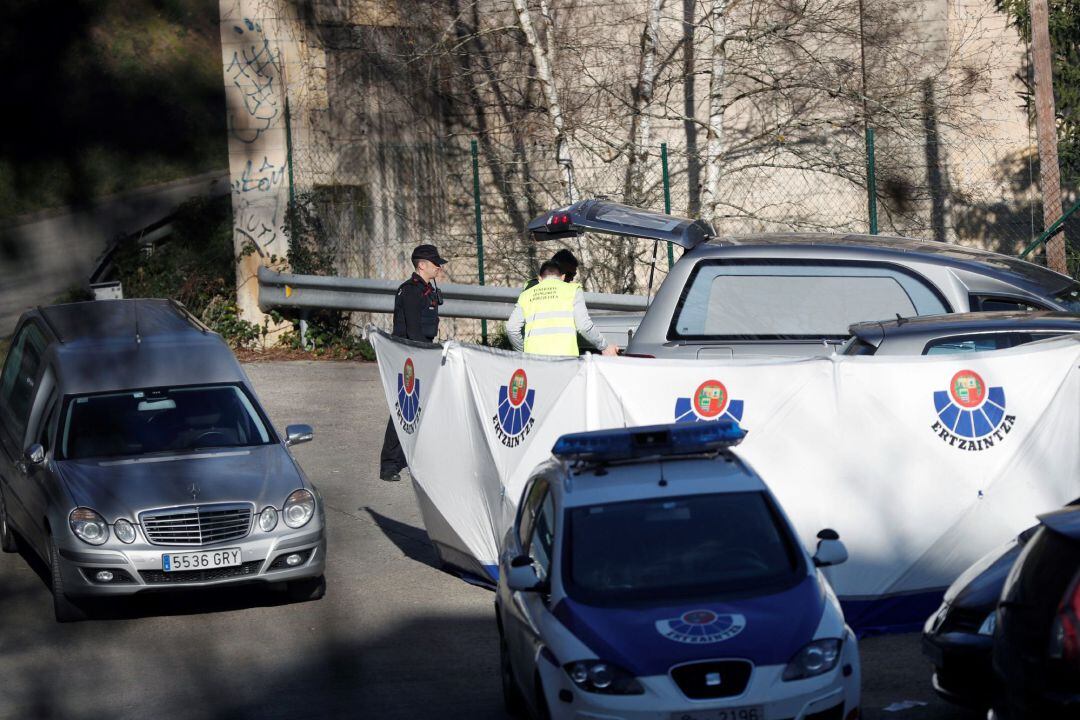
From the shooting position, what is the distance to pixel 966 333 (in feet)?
29.2

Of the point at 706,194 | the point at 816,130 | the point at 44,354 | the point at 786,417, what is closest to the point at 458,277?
the point at 706,194

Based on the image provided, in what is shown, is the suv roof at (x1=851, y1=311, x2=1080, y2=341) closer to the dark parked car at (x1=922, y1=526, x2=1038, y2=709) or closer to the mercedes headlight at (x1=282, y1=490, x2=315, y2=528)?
the dark parked car at (x1=922, y1=526, x2=1038, y2=709)

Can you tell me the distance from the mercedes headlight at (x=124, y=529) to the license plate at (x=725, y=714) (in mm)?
4855

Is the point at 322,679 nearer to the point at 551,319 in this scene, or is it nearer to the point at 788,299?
the point at 551,319

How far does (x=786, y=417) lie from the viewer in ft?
27.7

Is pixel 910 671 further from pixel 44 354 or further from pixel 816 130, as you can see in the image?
pixel 816 130

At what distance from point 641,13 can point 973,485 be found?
1341cm

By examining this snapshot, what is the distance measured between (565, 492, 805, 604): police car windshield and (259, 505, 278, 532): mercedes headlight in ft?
11.5

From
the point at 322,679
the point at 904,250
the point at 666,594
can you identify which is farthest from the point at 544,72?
the point at 666,594

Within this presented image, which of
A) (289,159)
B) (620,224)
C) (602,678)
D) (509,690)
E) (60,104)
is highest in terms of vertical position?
(289,159)

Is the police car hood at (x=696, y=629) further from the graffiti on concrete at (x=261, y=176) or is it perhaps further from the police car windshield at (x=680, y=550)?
the graffiti on concrete at (x=261, y=176)

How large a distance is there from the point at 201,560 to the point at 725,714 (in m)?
4.68

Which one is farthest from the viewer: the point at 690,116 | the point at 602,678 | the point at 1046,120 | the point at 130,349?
the point at 690,116

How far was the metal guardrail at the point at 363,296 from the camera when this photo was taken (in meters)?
18.0
